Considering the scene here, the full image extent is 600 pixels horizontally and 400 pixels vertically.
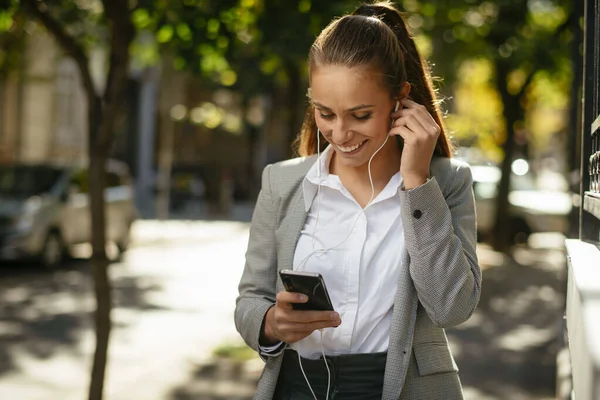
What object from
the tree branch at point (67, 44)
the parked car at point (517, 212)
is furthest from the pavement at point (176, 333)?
the parked car at point (517, 212)

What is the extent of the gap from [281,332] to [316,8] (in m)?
5.06

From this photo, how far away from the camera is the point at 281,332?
7.91 feet

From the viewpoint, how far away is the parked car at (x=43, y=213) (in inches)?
577

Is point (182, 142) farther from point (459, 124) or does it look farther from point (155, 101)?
point (459, 124)

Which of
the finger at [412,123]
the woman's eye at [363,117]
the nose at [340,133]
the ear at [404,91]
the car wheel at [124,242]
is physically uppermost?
the ear at [404,91]

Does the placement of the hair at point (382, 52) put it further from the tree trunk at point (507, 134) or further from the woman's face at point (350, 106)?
the tree trunk at point (507, 134)

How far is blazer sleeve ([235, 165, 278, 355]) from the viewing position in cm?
255

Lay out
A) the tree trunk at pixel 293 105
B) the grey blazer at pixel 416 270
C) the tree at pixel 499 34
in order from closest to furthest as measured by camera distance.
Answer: the grey blazer at pixel 416 270 → the tree trunk at pixel 293 105 → the tree at pixel 499 34

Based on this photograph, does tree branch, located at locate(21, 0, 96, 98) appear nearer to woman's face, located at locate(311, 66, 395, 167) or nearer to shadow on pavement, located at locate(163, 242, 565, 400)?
shadow on pavement, located at locate(163, 242, 565, 400)

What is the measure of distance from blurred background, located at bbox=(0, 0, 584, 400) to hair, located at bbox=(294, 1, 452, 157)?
1.28ft

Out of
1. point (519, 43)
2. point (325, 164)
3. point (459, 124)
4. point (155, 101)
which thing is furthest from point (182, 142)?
point (325, 164)

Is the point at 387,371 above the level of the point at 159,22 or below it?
below

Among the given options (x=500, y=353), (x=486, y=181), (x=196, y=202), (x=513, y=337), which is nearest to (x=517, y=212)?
(x=486, y=181)

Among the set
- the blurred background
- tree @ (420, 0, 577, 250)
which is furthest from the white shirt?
tree @ (420, 0, 577, 250)
